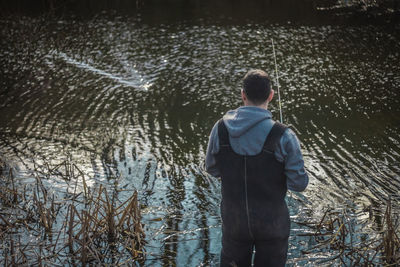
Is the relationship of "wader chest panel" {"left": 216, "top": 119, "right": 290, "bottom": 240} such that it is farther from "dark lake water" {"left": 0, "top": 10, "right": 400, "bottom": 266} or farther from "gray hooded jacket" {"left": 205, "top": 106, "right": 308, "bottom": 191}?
"dark lake water" {"left": 0, "top": 10, "right": 400, "bottom": 266}

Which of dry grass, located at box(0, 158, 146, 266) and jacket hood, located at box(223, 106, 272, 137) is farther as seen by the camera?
dry grass, located at box(0, 158, 146, 266)

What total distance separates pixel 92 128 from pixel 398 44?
9010mm

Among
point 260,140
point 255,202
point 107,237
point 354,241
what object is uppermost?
point 260,140

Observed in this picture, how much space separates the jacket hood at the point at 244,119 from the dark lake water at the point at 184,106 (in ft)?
7.10

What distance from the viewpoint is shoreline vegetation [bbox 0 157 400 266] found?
4.87 m

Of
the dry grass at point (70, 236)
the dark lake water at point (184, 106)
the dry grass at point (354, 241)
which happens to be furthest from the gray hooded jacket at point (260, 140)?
the dry grass at point (70, 236)

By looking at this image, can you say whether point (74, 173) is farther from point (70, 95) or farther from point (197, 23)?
point (197, 23)

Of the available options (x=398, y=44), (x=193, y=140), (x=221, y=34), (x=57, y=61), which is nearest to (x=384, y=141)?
(x=193, y=140)

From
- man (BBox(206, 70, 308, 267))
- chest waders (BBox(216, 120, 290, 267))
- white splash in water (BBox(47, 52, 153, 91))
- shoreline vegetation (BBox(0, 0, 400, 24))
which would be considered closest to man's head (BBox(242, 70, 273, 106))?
man (BBox(206, 70, 308, 267))

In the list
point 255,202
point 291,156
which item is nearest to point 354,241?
point 255,202

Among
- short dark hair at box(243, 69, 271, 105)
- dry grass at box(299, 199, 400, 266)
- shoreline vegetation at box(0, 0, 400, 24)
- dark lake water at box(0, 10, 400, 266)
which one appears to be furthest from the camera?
shoreline vegetation at box(0, 0, 400, 24)

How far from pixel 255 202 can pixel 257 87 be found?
33.1 inches

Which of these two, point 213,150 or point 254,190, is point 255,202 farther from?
point 213,150

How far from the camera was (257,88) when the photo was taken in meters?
3.50
